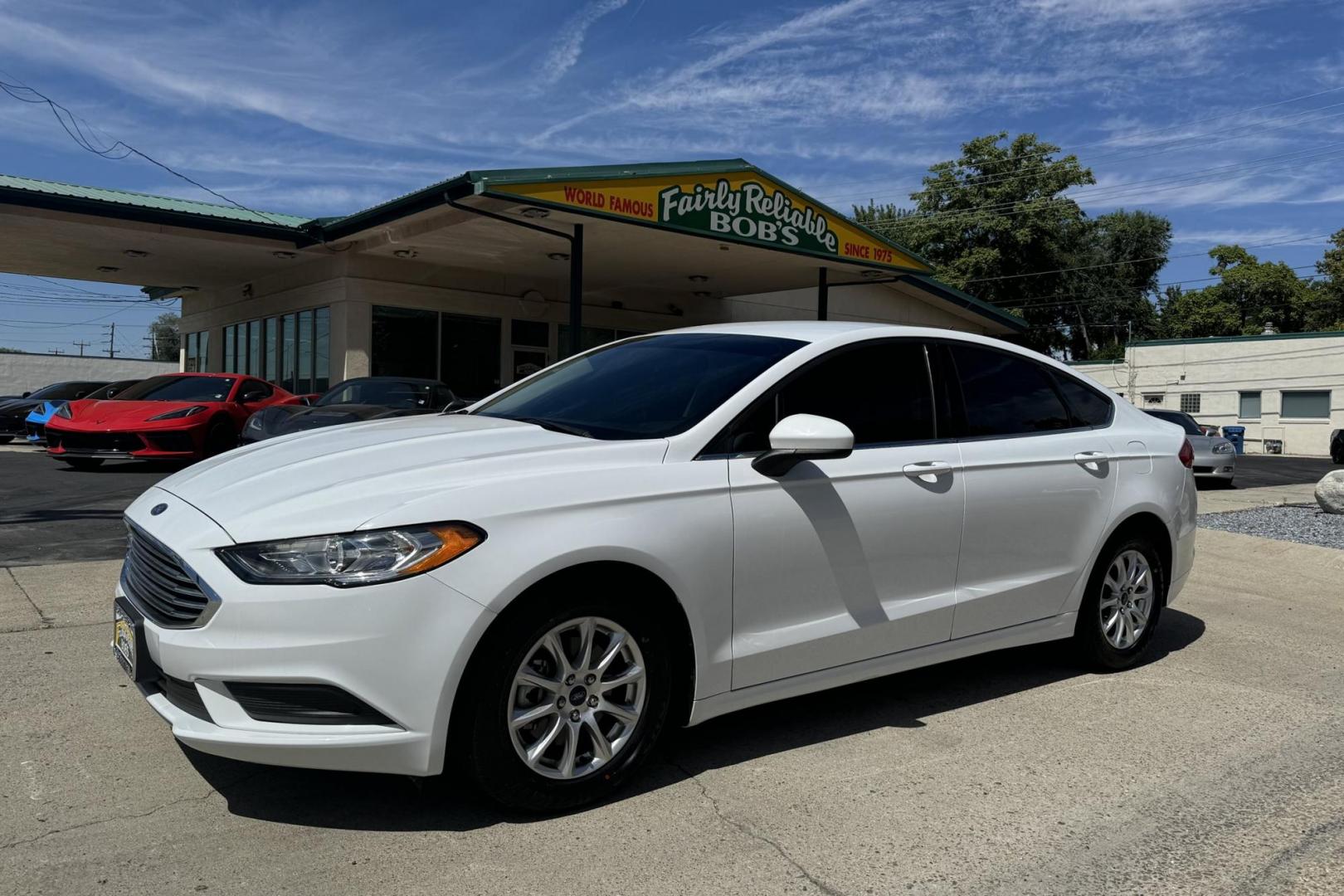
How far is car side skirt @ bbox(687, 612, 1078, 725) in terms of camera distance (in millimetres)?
3529

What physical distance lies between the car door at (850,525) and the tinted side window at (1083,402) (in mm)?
1080

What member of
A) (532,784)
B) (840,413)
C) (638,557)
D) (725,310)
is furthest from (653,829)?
(725,310)

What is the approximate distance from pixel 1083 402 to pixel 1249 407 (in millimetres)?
43905

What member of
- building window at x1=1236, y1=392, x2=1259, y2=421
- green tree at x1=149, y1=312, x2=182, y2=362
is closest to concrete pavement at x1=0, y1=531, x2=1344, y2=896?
building window at x1=1236, y1=392, x2=1259, y2=421

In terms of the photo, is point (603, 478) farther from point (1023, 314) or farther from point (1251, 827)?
point (1023, 314)

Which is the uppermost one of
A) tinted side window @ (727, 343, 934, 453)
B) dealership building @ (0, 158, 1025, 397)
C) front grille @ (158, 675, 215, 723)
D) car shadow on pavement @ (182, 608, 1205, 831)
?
dealership building @ (0, 158, 1025, 397)

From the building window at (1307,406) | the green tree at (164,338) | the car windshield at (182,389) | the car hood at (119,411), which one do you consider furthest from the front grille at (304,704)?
the green tree at (164,338)

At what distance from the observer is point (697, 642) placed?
3.40m

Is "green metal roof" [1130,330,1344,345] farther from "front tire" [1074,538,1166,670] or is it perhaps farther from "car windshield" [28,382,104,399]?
"front tire" [1074,538,1166,670]

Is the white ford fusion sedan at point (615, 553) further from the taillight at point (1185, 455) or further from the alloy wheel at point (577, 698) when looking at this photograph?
the taillight at point (1185, 455)

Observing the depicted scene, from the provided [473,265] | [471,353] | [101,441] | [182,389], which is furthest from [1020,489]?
[471,353]

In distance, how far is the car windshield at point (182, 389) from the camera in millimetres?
13898

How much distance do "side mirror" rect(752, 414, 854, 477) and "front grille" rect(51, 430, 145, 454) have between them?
463 inches

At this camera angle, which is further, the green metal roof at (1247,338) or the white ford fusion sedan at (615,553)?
the green metal roof at (1247,338)
